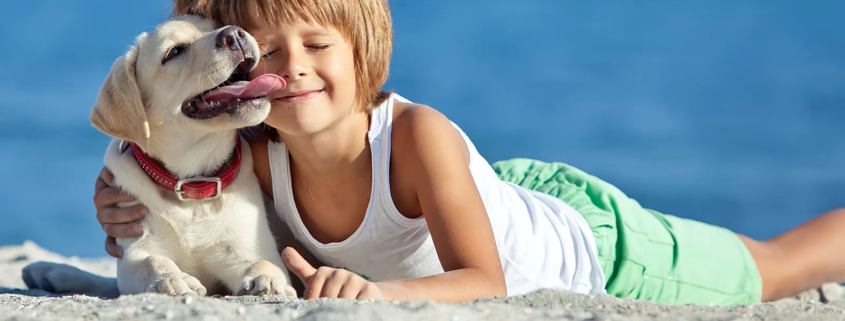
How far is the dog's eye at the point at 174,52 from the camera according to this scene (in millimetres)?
2490

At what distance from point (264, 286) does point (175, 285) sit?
226 mm

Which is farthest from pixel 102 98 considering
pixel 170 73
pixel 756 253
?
pixel 756 253

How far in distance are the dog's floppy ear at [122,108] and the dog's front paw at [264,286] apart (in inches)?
20.5

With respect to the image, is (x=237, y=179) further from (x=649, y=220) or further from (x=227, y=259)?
(x=649, y=220)

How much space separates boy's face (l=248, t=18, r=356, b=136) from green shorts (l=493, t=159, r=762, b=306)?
115 centimetres

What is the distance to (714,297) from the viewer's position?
121 inches

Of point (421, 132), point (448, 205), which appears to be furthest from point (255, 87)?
point (448, 205)

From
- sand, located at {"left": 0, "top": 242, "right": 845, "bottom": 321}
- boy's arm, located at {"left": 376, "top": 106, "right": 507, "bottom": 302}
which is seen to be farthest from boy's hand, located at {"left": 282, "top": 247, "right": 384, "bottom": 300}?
boy's arm, located at {"left": 376, "top": 106, "right": 507, "bottom": 302}

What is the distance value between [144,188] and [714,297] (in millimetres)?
1993

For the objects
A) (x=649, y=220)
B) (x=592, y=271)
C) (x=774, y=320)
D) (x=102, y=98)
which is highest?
(x=102, y=98)

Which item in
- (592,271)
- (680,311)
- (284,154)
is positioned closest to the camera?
(680,311)

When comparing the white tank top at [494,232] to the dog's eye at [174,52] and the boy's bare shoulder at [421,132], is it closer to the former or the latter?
the boy's bare shoulder at [421,132]

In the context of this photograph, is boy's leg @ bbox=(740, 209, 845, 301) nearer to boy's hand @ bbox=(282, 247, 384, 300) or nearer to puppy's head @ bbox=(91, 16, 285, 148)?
boy's hand @ bbox=(282, 247, 384, 300)

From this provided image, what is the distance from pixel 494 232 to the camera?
9.07ft
